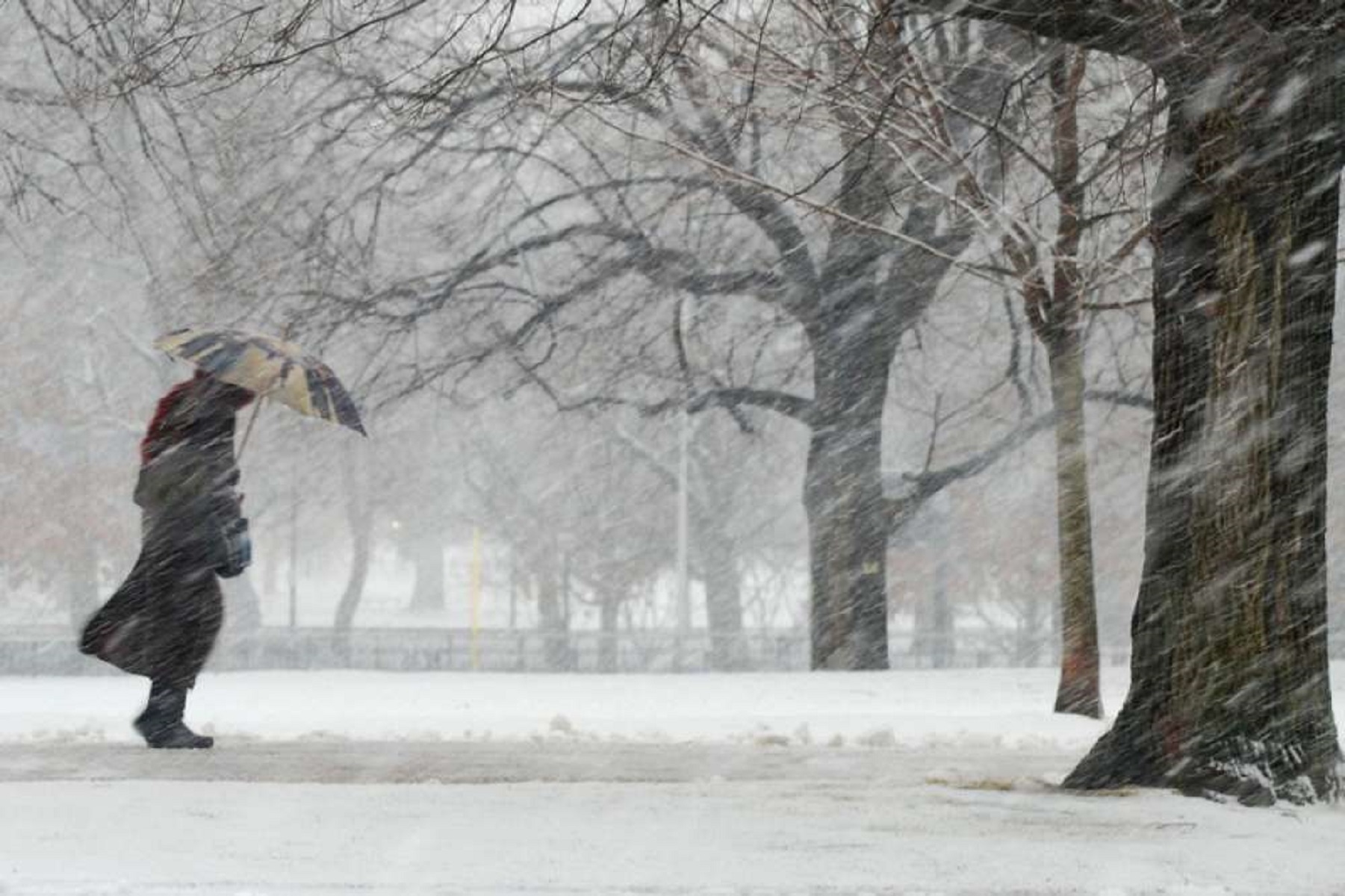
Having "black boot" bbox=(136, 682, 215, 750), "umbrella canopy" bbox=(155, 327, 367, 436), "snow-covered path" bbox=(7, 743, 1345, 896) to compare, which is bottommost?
"snow-covered path" bbox=(7, 743, 1345, 896)

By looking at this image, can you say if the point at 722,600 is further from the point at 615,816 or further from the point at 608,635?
the point at 615,816

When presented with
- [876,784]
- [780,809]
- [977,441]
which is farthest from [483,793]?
[977,441]

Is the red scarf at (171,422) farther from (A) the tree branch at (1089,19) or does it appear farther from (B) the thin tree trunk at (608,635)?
(B) the thin tree trunk at (608,635)

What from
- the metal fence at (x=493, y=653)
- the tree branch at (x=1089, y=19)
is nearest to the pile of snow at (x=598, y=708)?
the tree branch at (x=1089, y=19)

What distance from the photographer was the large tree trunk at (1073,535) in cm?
1336

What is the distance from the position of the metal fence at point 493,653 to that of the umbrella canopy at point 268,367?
1025 inches

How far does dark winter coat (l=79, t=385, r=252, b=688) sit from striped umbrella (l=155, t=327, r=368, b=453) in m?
0.18

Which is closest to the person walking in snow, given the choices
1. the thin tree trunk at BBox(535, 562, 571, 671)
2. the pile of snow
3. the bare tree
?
the pile of snow

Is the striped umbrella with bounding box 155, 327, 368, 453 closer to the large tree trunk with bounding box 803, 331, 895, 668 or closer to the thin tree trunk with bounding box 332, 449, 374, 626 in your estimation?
the large tree trunk with bounding box 803, 331, 895, 668

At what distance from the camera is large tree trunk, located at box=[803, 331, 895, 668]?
18.9 m

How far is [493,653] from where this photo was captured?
4194 centimetres

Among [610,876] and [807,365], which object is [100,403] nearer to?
[807,365]

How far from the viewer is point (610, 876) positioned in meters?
5.23

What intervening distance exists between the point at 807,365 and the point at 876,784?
20.5 m
